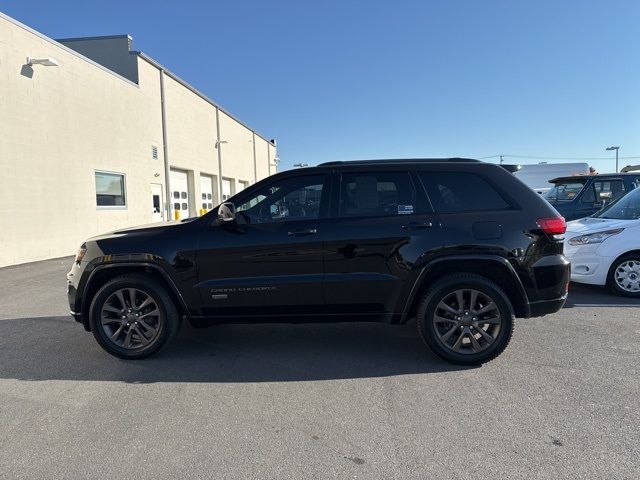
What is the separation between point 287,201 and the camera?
423 centimetres

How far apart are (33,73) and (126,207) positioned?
5.40m

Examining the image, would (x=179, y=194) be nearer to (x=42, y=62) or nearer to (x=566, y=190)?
(x=42, y=62)

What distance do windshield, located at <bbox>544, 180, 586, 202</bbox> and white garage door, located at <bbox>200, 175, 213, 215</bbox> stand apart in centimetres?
1804

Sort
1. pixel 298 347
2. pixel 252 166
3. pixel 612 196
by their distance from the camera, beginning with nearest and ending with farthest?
pixel 298 347, pixel 612 196, pixel 252 166

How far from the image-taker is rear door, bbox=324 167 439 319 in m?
3.99

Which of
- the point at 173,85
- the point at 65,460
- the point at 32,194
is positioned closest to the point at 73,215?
the point at 32,194

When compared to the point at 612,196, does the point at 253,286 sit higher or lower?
lower

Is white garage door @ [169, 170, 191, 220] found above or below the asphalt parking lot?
above

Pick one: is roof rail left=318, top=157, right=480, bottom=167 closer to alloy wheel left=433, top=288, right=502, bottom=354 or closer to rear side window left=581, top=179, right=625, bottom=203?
alloy wheel left=433, top=288, right=502, bottom=354

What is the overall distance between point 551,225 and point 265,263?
8.94ft

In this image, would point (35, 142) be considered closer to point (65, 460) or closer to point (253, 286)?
point (253, 286)

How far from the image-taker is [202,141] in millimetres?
23922

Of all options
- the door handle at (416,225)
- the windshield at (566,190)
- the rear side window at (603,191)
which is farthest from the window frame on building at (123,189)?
the rear side window at (603,191)

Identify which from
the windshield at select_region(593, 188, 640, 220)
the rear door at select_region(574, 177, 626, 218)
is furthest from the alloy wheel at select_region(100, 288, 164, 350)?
the rear door at select_region(574, 177, 626, 218)
